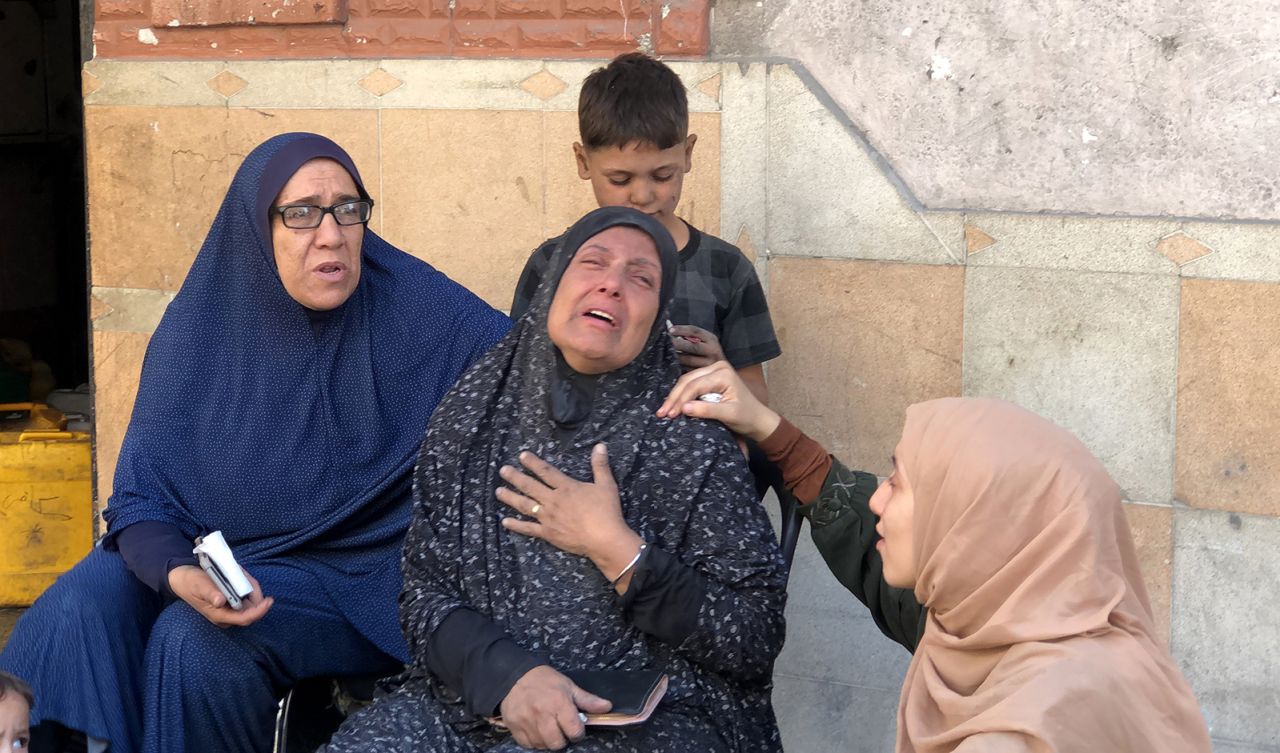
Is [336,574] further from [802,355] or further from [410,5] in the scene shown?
[410,5]

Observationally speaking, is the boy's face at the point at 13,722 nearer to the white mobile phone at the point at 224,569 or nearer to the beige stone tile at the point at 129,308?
the white mobile phone at the point at 224,569

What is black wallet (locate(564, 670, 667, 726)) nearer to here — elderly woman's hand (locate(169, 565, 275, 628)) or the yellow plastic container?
elderly woman's hand (locate(169, 565, 275, 628))

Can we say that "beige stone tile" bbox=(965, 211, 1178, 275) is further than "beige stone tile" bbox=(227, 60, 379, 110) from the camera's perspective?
No

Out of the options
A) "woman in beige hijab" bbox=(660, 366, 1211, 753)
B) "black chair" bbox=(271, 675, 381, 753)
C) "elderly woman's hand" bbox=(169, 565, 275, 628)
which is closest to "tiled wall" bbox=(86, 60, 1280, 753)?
"black chair" bbox=(271, 675, 381, 753)

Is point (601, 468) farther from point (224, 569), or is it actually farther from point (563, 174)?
point (563, 174)

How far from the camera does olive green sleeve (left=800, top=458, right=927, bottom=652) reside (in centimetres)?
290

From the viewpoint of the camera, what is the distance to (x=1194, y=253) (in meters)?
3.55

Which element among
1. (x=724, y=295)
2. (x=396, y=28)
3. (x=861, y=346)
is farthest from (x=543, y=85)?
(x=861, y=346)

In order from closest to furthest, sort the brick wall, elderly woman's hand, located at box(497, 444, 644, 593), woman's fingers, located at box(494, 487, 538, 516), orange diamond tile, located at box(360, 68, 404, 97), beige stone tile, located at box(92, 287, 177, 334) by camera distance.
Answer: elderly woman's hand, located at box(497, 444, 644, 593) < woman's fingers, located at box(494, 487, 538, 516) < the brick wall < orange diamond tile, located at box(360, 68, 404, 97) < beige stone tile, located at box(92, 287, 177, 334)

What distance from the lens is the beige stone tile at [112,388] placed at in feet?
15.8

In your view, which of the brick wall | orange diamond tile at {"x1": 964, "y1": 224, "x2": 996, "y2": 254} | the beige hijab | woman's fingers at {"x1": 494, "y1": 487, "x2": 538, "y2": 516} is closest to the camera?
the beige hijab

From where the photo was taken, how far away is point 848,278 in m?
3.91

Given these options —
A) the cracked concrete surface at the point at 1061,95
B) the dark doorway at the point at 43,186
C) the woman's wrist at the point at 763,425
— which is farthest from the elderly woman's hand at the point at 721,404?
the dark doorway at the point at 43,186

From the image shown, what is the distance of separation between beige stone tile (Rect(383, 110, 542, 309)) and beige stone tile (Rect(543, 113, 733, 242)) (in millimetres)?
36
